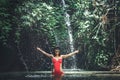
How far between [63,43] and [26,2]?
563 cm

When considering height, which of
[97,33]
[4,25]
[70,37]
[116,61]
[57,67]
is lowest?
[116,61]

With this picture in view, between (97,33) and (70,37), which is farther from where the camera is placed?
(70,37)

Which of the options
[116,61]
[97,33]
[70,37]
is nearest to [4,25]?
Answer: [97,33]

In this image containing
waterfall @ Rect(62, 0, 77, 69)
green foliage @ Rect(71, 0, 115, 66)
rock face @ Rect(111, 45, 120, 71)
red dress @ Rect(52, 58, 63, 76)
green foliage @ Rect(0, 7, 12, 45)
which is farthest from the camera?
waterfall @ Rect(62, 0, 77, 69)

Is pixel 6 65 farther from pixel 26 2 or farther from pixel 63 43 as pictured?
pixel 63 43

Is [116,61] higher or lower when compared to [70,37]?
lower

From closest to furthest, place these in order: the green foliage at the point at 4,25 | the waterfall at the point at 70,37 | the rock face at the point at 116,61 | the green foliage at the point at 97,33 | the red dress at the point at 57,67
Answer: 1. the red dress at the point at 57,67
2. the rock face at the point at 116,61
3. the green foliage at the point at 4,25
4. the green foliage at the point at 97,33
5. the waterfall at the point at 70,37

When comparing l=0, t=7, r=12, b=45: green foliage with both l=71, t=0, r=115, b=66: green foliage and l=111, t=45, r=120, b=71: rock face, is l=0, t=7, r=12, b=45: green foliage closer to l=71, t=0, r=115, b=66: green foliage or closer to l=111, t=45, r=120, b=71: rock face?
l=71, t=0, r=115, b=66: green foliage

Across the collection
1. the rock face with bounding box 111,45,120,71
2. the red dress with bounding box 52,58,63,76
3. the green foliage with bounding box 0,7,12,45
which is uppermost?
the green foliage with bounding box 0,7,12,45

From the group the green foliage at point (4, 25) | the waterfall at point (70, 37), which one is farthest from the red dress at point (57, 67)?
the waterfall at point (70, 37)

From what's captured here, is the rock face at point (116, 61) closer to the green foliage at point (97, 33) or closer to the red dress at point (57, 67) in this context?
the green foliage at point (97, 33)

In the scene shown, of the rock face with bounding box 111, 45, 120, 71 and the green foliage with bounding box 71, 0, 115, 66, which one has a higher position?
the green foliage with bounding box 71, 0, 115, 66

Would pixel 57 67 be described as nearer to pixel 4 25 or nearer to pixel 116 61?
pixel 116 61

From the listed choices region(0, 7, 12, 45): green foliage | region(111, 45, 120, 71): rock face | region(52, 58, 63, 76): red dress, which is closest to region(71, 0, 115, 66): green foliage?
region(111, 45, 120, 71): rock face
